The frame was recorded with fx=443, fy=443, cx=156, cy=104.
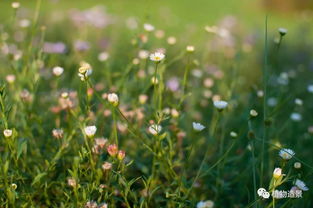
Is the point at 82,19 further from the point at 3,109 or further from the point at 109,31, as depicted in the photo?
the point at 3,109

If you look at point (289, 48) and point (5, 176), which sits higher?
point (5, 176)

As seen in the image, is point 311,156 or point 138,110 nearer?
point 138,110

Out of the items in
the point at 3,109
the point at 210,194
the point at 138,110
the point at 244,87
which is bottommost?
the point at 244,87

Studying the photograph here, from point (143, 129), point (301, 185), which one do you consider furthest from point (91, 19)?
point (301, 185)

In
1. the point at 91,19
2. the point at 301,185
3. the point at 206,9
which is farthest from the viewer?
the point at 206,9

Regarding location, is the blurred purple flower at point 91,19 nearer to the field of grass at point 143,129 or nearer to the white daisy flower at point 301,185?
the field of grass at point 143,129

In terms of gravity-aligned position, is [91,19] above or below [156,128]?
below

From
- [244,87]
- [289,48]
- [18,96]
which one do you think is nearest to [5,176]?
[18,96]

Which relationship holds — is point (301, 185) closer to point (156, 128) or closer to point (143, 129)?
point (156, 128)
